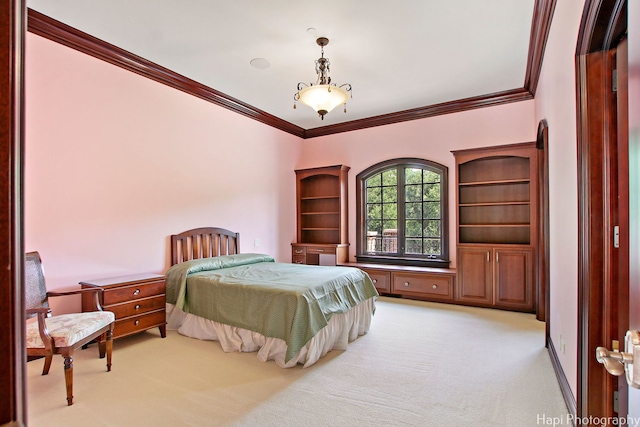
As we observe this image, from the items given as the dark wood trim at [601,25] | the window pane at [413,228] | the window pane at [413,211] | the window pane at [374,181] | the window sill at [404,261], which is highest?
the dark wood trim at [601,25]

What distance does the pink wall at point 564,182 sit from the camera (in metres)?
2.10

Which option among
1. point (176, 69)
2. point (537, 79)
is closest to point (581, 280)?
point (537, 79)

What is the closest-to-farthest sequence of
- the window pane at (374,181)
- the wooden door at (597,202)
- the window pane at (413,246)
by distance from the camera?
1. the wooden door at (597,202)
2. the window pane at (413,246)
3. the window pane at (374,181)

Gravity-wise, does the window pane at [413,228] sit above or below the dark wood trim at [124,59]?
below

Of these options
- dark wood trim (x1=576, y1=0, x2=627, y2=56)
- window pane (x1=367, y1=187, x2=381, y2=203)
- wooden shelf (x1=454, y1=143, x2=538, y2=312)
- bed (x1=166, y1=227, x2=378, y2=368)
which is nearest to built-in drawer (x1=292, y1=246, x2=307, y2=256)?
window pane (x1=367, y1=187, x2=381, y2=203)

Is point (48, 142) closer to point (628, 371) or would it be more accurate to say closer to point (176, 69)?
point (176, 69)

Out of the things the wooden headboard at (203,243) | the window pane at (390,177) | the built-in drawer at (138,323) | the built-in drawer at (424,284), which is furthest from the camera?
the window pane at (390,177)

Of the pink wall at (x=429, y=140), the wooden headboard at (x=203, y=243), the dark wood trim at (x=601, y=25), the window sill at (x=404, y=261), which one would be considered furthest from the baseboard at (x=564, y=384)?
the wooden headboard at (x=203, y=243)

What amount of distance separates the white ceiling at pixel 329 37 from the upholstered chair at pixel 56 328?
7.49ft

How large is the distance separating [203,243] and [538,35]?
442cm

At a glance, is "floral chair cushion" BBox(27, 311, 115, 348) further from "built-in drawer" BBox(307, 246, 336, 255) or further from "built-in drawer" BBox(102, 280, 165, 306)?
"built-in drawer" BBox(307, 246, 336, 255)

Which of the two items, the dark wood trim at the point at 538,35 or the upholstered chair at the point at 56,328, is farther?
the dark wood trim at the point at 538,35

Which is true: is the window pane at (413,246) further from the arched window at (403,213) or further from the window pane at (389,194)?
the window pane at (389,194)

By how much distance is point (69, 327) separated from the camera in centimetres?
245
